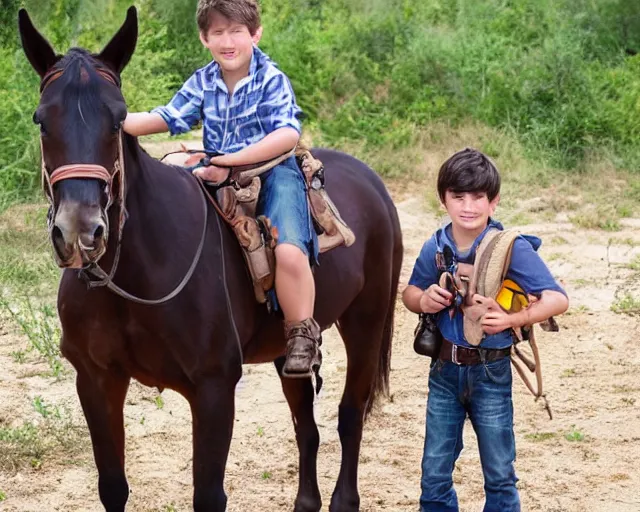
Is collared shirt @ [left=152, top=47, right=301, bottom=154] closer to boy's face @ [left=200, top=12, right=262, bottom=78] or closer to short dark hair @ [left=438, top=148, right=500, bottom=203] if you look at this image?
boy's face @ [left=200, top=12, right=262, bottom=78]

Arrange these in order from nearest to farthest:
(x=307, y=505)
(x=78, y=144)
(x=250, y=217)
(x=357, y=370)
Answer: (x=78, y=144), (x=250, y=217), (x=307, y=505), (x=357, y=370)

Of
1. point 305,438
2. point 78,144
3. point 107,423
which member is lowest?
point 305,438

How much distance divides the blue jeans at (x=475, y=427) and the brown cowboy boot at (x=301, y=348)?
0.46 meters

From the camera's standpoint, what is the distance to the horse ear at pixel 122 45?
3432 millimetres

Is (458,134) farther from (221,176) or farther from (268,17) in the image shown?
(221,176)

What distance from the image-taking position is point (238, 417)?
5.87 meters

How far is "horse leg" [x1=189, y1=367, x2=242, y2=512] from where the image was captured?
371 centimetres

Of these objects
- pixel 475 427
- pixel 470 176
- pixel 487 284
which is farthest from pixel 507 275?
pixel 475 427

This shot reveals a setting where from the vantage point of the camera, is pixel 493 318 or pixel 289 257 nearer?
pixel 493 318

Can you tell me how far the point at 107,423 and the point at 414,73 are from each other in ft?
30.3

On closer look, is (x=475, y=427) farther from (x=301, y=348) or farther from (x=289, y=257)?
(x=289, y=257)

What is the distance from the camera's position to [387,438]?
5570 mm

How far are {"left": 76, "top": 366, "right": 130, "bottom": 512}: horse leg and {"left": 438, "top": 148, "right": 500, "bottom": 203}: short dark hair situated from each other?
135 cm

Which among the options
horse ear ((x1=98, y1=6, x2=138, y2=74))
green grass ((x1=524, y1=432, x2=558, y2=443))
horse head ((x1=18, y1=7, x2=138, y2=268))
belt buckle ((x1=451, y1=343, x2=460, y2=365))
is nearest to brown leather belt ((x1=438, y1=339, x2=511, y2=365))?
belt buckle ((x1=451, y1=343, x2=460, y2=365))
